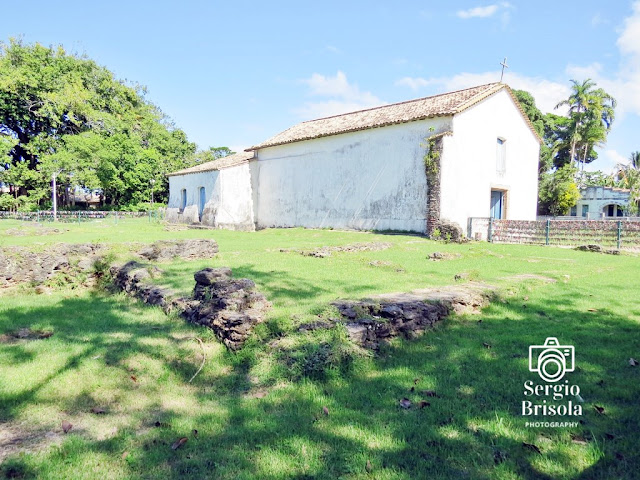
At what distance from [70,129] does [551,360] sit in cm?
4183

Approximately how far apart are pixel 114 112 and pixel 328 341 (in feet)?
137

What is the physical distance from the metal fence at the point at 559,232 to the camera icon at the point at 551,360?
515 inches

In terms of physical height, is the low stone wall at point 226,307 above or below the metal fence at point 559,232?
below

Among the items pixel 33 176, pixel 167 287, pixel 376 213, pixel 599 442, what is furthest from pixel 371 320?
pixel 33 176

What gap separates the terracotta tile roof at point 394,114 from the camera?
18234 millimetres

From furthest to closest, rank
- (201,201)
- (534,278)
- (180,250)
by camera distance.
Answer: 1. (201,201)
2. (180,250)
3. (534,278)

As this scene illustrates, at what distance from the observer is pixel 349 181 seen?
2134 centimetres

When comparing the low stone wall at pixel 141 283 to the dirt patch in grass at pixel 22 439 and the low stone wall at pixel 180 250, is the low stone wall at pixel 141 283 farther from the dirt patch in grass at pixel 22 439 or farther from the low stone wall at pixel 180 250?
the dirt patch in grass at pixel 22 439

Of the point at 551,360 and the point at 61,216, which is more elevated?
the point at 61,216

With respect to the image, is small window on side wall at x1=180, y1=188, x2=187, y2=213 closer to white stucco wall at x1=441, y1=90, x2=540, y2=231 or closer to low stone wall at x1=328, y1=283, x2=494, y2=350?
white stucco wall at x1=441, y1=90, x2=540, y2=231

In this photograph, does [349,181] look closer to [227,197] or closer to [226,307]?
[227,197]

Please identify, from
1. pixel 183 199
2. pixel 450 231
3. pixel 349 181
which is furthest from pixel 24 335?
pixel 183 199

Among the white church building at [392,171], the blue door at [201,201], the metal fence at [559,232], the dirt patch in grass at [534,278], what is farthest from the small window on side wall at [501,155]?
the blue door at [201,201]

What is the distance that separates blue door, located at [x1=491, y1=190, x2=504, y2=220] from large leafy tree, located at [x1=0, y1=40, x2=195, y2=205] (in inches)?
1087
